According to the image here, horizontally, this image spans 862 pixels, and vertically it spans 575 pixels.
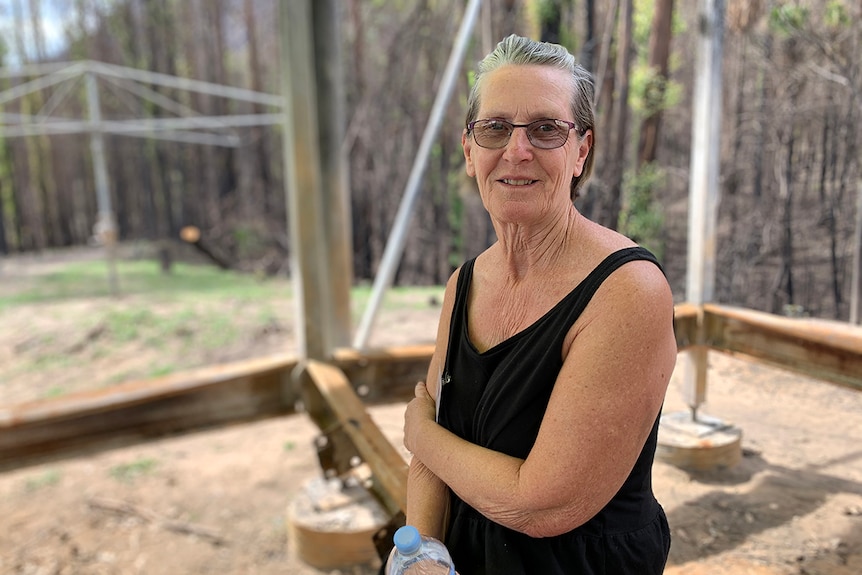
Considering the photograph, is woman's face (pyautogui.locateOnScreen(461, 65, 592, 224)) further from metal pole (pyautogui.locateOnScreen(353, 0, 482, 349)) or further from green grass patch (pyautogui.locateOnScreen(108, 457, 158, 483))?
green grass patch (pyautogui.locateOnScreen(108, 457, 158, 483))

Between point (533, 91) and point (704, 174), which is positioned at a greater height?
point (533, 91)

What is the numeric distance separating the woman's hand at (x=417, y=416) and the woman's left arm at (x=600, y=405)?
17 cm

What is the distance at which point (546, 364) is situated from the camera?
2.51 ft

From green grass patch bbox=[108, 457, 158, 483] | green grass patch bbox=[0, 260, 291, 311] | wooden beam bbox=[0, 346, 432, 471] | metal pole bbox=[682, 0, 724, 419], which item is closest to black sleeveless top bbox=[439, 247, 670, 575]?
metal pole bbox=[682, 0, 724, 419]

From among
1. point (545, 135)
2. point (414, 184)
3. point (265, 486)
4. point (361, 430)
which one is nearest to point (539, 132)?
point (545, 135)

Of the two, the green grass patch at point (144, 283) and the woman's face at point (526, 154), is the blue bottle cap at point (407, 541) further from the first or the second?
the green grass patch at point (144, 283)

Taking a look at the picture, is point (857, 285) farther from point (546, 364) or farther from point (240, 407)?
point (240, 407)

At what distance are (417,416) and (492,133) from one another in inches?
16.2

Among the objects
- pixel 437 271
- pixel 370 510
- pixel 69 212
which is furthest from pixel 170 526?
pixel 69 212

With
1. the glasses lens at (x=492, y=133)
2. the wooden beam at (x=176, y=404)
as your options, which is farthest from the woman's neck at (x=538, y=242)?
the wooden beam at (x=176, y=404)

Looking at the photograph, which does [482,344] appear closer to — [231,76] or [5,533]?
[5,533]

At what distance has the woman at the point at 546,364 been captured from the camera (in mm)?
709

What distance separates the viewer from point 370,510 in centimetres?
288

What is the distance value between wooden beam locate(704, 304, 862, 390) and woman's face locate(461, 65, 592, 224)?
0.58 metres
